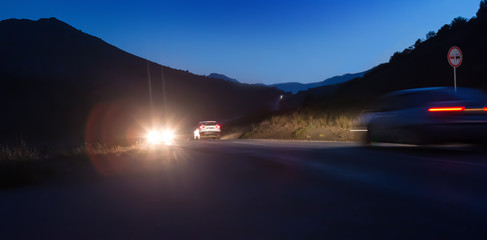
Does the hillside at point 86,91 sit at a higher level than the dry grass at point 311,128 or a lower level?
higher

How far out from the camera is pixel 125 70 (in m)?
89.2

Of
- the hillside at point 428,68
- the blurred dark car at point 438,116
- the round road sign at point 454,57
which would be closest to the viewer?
the blurred dark car at point 438,116

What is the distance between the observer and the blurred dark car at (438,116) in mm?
9352

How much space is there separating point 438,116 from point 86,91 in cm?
7368

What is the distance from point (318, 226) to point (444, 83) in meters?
42.9

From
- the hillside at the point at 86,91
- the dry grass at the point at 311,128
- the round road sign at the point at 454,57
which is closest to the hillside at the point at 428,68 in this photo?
the dry grass at the point at 311,128

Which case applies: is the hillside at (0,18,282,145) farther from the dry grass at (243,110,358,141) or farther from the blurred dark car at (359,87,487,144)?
the blurred dark car at (359,87,487,144)

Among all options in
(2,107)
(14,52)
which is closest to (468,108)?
(2,107)

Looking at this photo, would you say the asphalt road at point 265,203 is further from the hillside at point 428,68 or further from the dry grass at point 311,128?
the hillside at point 428,68

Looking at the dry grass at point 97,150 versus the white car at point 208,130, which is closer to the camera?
the dry grass at point 97,150

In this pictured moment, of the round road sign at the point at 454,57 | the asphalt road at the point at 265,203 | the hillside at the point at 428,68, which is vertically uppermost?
the hillside at the point at 428,68

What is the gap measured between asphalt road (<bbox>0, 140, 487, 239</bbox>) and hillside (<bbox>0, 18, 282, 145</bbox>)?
4329 cm

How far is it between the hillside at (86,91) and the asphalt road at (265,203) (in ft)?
142

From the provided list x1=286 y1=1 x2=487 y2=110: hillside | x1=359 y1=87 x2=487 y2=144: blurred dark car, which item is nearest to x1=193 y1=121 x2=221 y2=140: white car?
x1=286 y1=1 x2=487 y2=110: hillside
